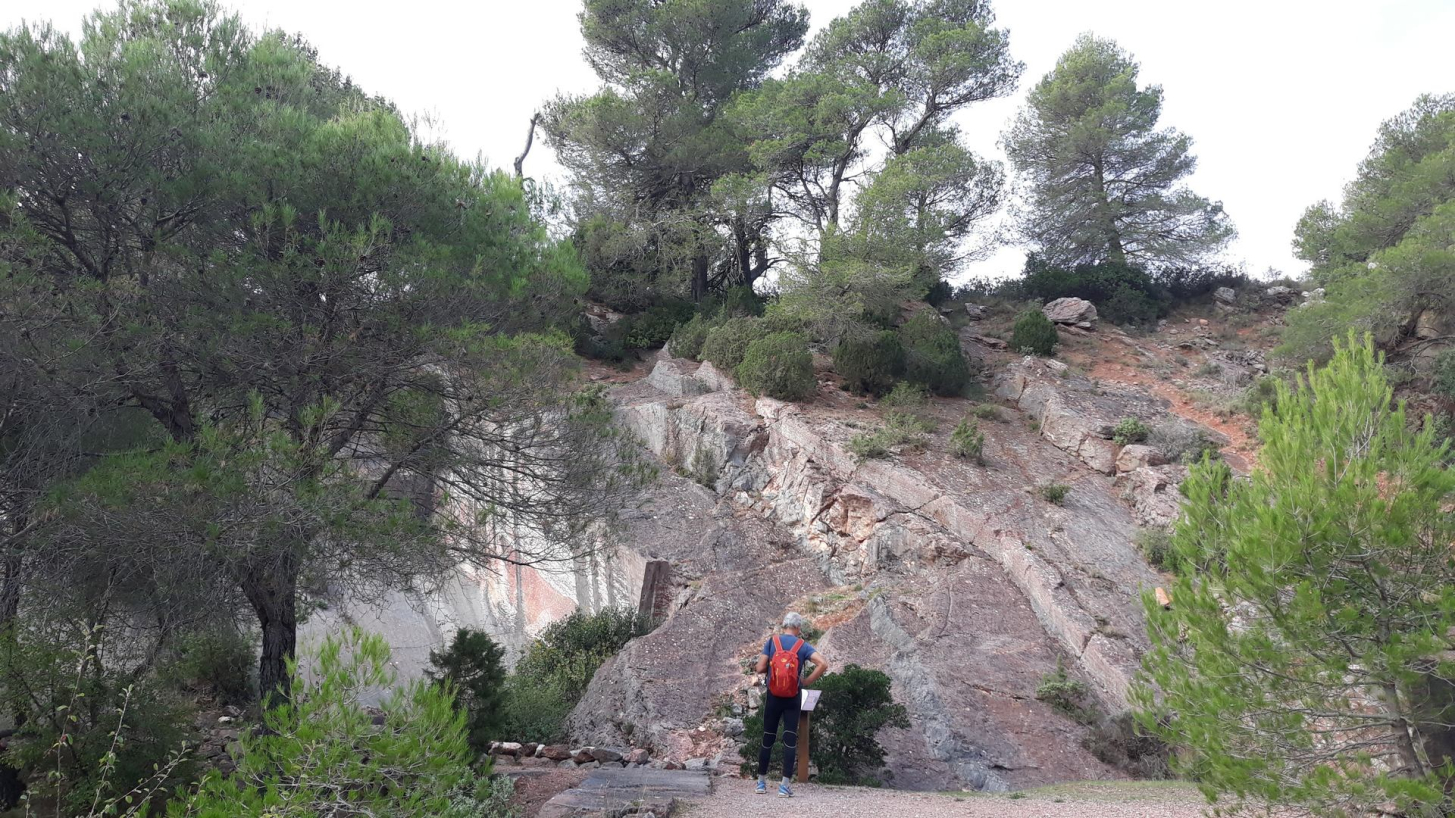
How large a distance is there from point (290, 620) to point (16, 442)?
3.14 m

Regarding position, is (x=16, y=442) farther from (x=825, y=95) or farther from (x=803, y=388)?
(x=825, y=95)

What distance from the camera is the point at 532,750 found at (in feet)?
28.3

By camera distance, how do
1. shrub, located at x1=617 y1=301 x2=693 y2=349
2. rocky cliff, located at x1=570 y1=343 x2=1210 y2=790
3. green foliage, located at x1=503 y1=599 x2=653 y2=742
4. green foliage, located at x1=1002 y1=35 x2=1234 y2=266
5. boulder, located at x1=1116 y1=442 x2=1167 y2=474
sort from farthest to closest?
green foliage, located at x1=1002 y1=35 x2=1234 y2=266 < shrub, located at x1=617 y1=301 x2=693 y2=349 < boulder, located at x1=1116 y1=442 x2=1167 y2=474 < green foliage, located at x1=503 y1=599 x2=653 y2=742 < rocky cliff, located at x1=570 y1=343 x2=1210 y2=790

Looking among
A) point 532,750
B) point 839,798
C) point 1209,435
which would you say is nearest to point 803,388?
point 1209,435

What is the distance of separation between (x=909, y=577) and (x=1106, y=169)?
18.5 meters

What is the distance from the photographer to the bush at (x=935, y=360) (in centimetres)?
1725

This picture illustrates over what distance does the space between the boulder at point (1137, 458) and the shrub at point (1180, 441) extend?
16cm

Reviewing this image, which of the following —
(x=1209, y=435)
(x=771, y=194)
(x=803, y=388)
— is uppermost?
(x=771, y=194)

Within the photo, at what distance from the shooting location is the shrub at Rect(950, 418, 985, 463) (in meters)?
14.5

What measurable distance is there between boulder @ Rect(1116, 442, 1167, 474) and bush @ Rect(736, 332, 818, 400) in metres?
5.68

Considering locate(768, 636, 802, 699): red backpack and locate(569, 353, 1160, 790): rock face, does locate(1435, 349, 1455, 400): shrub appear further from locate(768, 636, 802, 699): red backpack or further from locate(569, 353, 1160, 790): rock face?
locate(768, 636, 802, 699): red backpack

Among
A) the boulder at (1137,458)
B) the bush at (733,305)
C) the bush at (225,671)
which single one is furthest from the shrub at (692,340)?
the bush at (225,671)

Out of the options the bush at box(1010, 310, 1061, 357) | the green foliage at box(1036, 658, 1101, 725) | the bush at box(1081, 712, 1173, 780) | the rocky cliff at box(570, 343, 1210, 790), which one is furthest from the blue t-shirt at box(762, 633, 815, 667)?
the bush at box(1010, 310, 1061, 357)

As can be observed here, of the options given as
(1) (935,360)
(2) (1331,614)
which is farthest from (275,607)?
(1) (935,360)
